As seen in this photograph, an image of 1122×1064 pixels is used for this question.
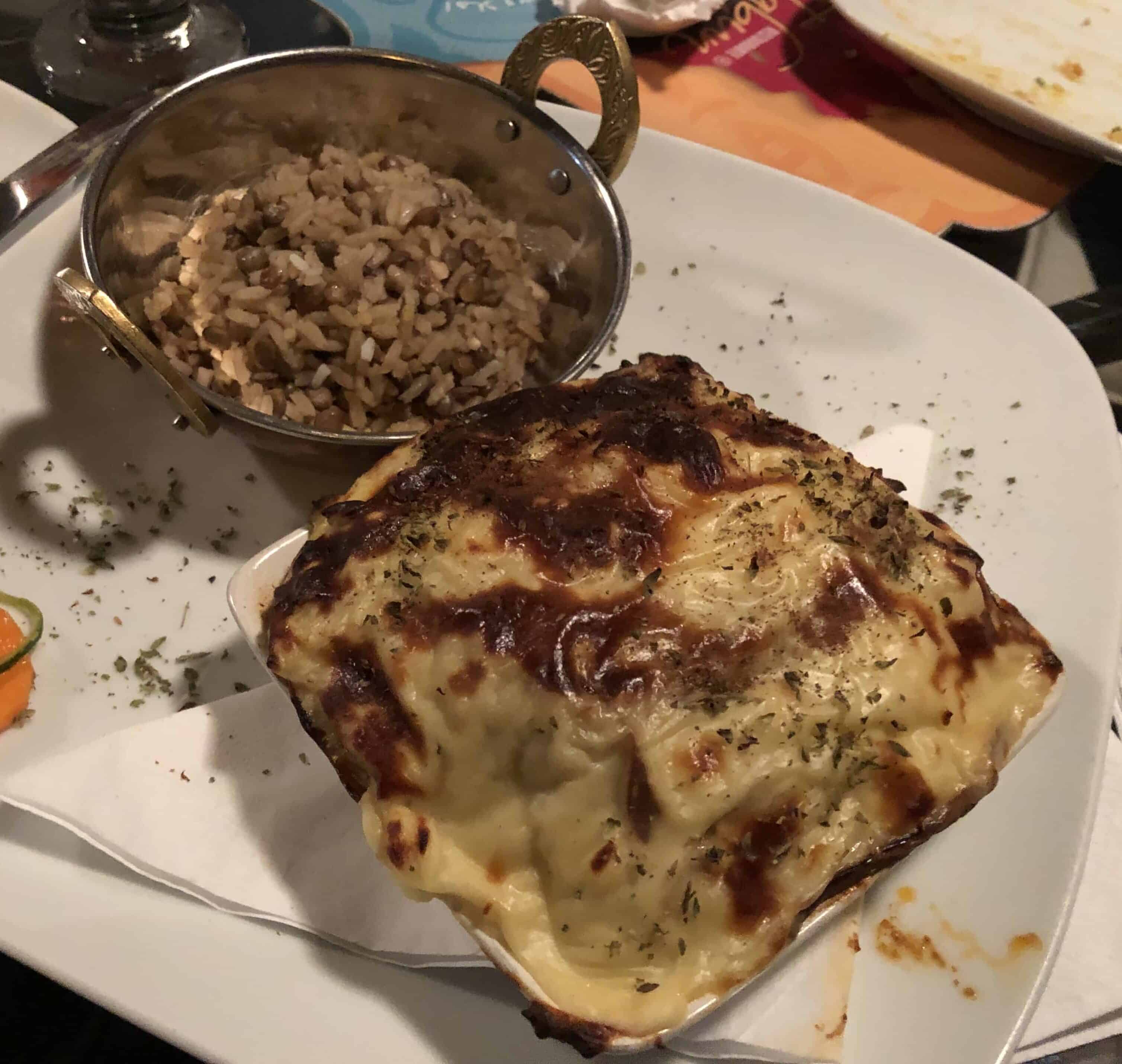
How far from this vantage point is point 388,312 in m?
1.76

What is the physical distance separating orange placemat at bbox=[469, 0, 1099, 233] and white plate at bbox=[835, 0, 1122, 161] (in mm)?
102

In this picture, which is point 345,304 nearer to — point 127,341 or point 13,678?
point 127,341

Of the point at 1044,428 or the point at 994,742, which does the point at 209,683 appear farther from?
the point at 1044,428

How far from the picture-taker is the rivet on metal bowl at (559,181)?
1963mm

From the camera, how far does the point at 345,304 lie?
177 centimetres

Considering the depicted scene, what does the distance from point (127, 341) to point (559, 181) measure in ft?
3.10

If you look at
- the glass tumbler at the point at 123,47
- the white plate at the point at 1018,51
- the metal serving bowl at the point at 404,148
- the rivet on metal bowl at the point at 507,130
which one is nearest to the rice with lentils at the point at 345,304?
the metal serving bowl at the point at 404,148

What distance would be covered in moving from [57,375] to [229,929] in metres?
1.16

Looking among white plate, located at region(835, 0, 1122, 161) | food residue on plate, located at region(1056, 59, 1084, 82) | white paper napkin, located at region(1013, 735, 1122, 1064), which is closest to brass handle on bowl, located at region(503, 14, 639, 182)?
white plate, located at region(835, 0, 1122, 161)

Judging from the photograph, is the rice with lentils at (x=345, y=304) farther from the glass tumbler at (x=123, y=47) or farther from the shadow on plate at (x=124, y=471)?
the glass tumbler at (x=123, y=47)

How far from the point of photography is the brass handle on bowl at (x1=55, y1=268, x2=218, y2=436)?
1.44 metres

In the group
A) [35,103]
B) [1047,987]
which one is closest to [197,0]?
[35,103]

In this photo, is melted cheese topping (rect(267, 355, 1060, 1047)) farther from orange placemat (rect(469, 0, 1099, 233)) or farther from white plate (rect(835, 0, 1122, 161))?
white plate (rect(835, 0, 1122, 161))

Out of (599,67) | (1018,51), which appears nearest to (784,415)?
(599,67)
